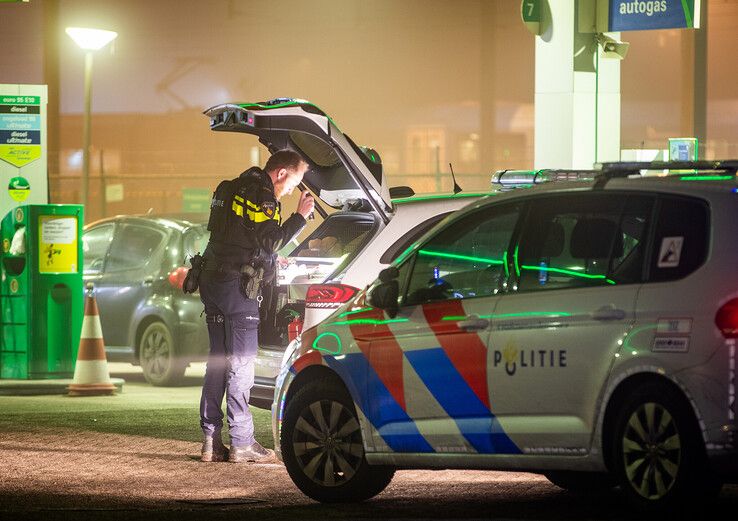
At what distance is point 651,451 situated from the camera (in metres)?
6.76

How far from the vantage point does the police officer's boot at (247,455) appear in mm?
9883

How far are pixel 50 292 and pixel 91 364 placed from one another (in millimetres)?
1424

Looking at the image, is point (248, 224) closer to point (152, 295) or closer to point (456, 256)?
point (456, 256)

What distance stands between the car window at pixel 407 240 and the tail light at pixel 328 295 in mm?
287

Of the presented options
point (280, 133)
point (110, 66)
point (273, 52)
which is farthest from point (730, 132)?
point (280, 133)

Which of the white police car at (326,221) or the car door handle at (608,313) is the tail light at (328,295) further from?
the car door handle at (608,313)

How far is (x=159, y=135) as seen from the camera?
→ 41688mm

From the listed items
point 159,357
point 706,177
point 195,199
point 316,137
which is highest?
point 195,199

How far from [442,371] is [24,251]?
27.9ft

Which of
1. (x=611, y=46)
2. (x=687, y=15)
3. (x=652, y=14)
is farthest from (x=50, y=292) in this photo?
(x=687, y=15)

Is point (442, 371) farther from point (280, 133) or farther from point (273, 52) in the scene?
point (273, 52)

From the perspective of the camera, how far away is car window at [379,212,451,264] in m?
9.66

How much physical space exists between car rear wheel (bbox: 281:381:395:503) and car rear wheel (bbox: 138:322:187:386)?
7.15 m

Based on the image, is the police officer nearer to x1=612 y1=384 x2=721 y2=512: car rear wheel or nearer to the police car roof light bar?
the police car roof light bar
